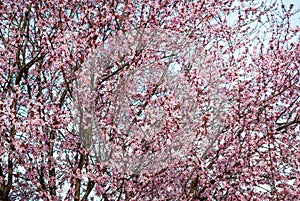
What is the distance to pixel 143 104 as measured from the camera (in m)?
5.20

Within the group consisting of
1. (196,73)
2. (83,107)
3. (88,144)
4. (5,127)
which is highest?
(5,127)

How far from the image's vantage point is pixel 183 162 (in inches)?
248

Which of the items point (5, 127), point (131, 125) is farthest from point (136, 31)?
point (5, 127)

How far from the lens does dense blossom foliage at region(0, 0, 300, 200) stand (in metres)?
4.54

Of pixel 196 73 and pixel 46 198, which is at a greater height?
pixel 196 73

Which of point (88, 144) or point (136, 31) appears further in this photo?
point (136, 31)

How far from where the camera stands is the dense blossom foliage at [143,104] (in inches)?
179

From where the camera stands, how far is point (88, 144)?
4.38 metres

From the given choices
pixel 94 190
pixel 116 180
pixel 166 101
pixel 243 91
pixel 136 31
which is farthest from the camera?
pixel 243 91

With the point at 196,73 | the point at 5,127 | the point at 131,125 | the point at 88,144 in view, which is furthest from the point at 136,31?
the point at 5,127

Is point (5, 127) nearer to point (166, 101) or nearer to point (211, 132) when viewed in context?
point (166, 101)

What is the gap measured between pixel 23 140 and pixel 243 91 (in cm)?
333

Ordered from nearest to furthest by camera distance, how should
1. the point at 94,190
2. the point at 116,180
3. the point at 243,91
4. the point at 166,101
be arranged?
the point at 166,101 < the point at 116,180 < the point at 94,190 < the point at 243,91

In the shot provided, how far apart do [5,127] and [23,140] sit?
11.9 inches
